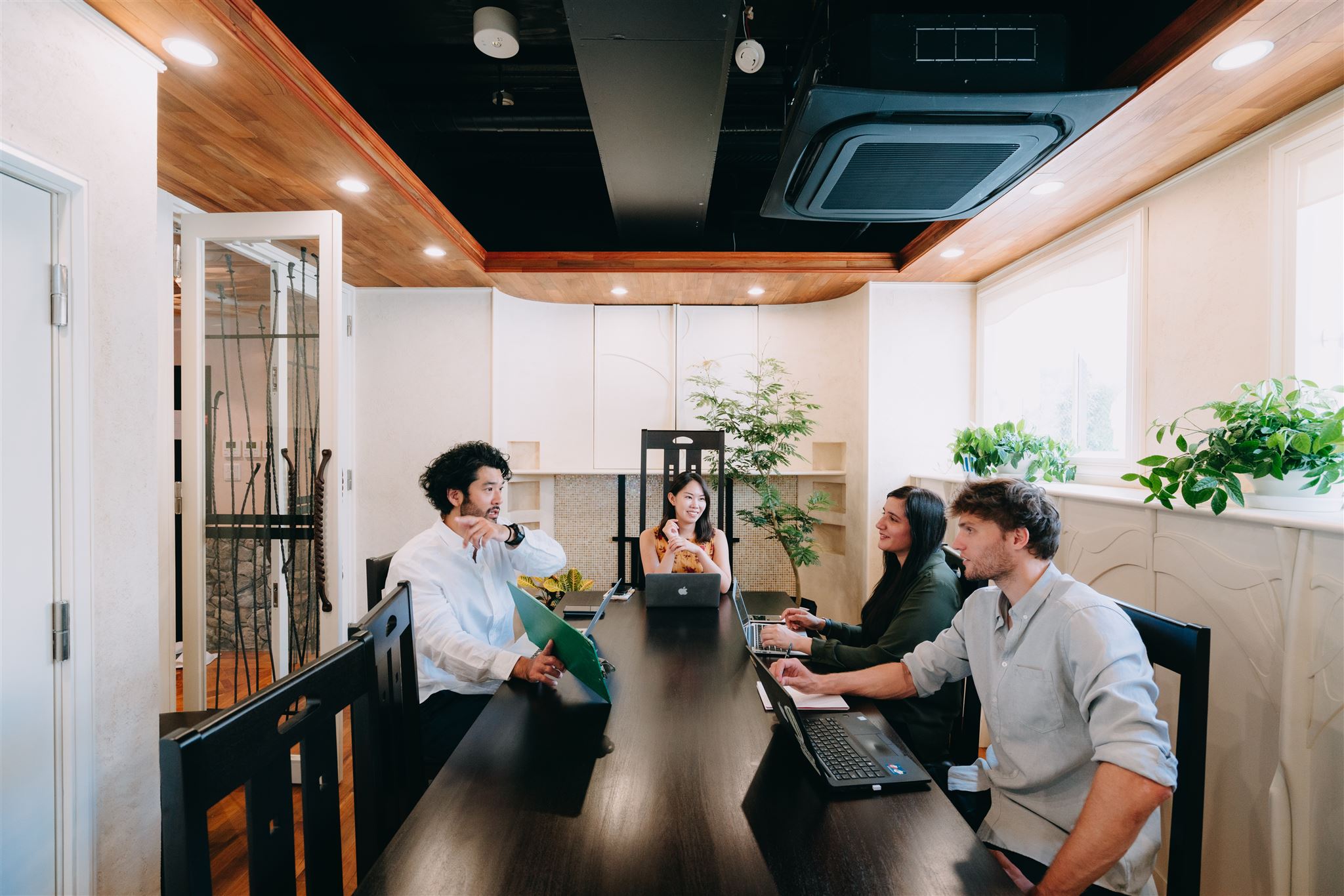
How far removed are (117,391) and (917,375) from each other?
4.00m

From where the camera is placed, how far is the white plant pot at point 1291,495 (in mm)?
1699

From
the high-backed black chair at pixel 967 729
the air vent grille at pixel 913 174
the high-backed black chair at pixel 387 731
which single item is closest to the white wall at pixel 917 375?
the air vent grille at pixel 913 174

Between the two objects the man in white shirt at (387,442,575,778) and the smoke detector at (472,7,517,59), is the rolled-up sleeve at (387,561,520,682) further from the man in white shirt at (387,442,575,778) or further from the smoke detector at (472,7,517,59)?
the smoke detector at (472,7,517,59)

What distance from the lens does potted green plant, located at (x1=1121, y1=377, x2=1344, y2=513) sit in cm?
162

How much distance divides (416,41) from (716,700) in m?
2.55

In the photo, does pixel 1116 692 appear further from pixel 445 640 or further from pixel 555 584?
pixel 555 584

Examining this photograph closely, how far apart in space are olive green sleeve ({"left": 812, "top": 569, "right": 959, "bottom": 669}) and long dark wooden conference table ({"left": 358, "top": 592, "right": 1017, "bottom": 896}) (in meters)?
0.29

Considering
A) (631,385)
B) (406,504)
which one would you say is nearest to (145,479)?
(406,504)

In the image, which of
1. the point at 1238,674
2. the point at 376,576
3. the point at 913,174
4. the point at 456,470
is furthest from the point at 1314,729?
the point at 376,576

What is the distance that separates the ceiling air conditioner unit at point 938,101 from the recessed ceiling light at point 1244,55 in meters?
0.28

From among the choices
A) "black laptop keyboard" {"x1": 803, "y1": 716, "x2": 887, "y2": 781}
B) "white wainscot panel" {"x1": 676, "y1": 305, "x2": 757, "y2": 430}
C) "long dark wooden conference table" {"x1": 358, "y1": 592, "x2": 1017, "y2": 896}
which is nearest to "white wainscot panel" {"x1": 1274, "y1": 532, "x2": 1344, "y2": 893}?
"long dark wooden conference table" {"x1": 358, "y1": 592, "x2": 1017, "y2": 896}

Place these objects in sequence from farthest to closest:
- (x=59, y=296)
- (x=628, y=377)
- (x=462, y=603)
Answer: (x=628, y=377) → (x=462, y=603) → (x=59, y=296)

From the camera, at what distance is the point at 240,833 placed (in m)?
2.38

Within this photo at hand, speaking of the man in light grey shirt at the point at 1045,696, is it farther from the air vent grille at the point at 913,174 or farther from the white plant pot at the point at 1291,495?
the air vent grille at the point at 913,174
